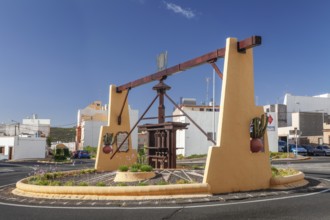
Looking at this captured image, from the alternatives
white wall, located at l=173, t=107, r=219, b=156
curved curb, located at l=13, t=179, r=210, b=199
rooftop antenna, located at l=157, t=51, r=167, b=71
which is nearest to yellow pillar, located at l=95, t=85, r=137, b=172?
rooftop antenna, located at l=157, t=51, r=167, b=71

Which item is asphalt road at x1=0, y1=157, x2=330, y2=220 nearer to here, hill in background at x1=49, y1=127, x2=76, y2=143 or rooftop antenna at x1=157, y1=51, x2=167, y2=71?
rooftop antenna at x1=157, y1=51, x2=167, y2=71

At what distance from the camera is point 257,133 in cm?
1441

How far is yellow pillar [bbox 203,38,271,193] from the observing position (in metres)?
13.3

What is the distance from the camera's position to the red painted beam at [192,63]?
13773 millimetres

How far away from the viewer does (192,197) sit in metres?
12.3

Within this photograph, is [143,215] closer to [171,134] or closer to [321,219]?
[321,219]

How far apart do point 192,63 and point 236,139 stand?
187 inches

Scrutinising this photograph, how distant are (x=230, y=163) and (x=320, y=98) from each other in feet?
264

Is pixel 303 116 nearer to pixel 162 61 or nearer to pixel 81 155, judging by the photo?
pixel 81 155

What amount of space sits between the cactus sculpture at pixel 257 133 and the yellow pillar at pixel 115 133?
35.4 ft

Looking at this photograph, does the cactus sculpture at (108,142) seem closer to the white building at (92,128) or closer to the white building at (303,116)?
the white building at (92,128)

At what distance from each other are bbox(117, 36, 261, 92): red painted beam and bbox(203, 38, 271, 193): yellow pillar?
57 centimetres

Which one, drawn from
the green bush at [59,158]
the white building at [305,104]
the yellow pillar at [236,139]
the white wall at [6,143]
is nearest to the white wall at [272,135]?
the white building at [305,104]

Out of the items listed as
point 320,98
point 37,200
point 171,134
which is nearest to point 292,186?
point 171,134
